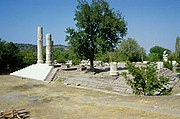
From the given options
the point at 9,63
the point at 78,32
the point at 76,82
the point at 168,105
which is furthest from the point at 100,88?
the point at 9,63

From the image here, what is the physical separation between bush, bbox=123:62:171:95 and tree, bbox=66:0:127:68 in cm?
1136

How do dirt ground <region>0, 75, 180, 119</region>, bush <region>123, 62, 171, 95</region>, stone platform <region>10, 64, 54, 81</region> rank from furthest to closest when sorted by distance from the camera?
stone platform <region>10, 64, 54, 81</region>
bush <region>123, 62, 171, 95</region>
dirt ground <region>0, 75, 180, 119</region>

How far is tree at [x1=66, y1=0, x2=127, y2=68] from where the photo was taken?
25234mm

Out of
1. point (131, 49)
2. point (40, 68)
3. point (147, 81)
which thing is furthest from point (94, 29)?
point (131, 49)

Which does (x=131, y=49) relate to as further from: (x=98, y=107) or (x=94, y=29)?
(x=98, y=107)

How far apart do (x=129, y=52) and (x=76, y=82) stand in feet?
111

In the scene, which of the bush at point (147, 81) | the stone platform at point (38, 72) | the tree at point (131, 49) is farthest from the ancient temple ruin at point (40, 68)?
the tree at point (131, 49)

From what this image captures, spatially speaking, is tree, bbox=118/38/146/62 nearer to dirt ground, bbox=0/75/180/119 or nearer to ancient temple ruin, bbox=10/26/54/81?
Answer: ancient temple ruin, bbox=10/26/54/81

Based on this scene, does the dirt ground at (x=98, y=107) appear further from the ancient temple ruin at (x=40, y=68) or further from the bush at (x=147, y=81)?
the ancient temple ruin at (x=40, y=68)

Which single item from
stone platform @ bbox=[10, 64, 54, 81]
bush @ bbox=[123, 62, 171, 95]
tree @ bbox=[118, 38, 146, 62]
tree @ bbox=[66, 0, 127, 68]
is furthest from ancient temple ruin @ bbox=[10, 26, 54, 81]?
tree @ bbox=[118, 38, 146, 62]

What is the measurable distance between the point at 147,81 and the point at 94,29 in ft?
46.1

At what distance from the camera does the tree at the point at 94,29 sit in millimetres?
25234

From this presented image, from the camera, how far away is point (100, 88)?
17.4 metres

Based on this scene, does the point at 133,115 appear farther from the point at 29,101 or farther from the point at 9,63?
the point at 9,63
